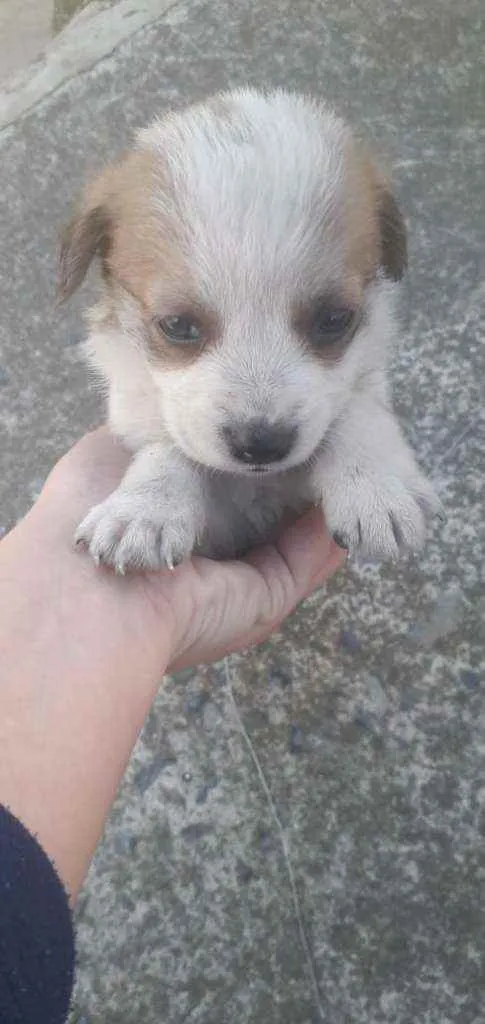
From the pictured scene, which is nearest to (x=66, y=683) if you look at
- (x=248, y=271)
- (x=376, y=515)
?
(x=376, y=515)

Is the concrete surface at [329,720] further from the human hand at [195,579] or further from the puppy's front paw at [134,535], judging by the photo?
the puppy's front paw at [134,535]

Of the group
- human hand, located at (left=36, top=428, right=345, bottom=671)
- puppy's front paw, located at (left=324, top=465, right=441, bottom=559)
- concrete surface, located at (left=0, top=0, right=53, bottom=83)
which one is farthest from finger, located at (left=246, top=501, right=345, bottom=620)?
concrete surface, located at (left=0, top=0, right=53, bottom=83)

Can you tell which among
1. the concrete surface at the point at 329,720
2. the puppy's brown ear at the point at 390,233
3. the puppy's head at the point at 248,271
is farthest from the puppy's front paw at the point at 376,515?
the concrete surface at the point at 329,720

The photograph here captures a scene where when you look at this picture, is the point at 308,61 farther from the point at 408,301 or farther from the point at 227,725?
the point at 227,725

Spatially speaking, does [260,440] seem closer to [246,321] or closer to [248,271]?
[246,321]

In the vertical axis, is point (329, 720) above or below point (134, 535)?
below

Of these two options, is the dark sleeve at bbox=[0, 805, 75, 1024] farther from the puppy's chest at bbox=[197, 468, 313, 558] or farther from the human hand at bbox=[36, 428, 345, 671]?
the puppy's chest at bbox=[197, 468, 313, 558]
